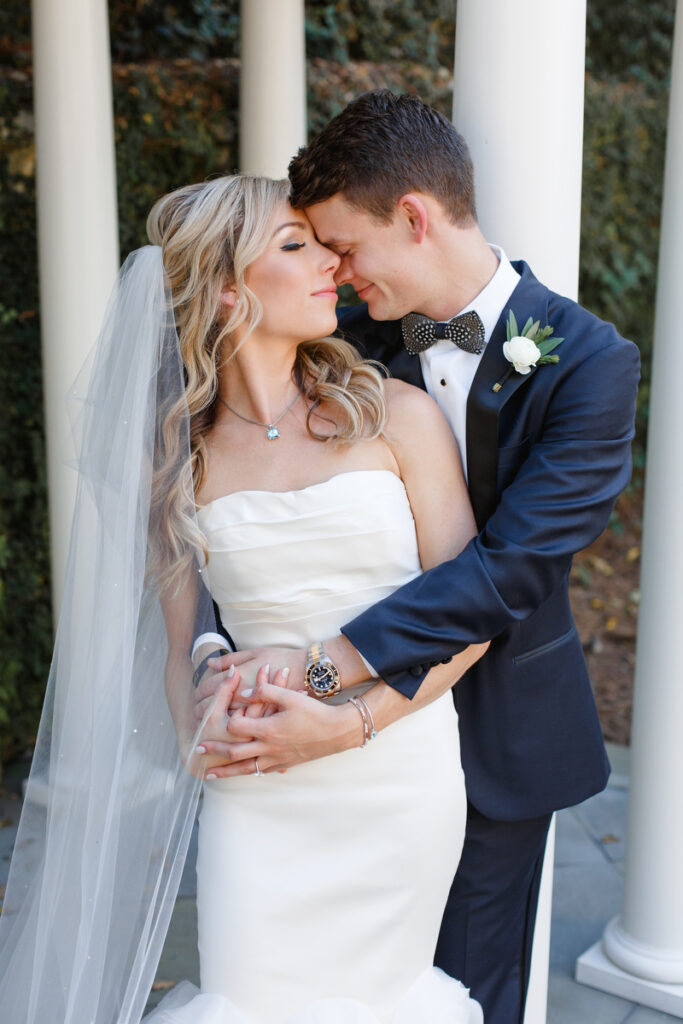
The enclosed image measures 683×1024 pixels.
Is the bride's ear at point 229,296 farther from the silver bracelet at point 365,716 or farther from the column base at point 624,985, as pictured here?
the column base at point 624,985

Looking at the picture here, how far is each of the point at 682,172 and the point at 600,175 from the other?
202 inches

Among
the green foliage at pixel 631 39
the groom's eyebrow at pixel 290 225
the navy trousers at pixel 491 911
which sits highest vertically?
the green foliage at pixel 631 39

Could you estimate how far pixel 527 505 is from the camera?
91.0 inches

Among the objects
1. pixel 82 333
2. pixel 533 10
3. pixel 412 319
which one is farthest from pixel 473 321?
pixel 82 333

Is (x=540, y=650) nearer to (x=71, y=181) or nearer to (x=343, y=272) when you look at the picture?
(x=343, y=272)

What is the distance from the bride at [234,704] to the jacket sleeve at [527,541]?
0.13m

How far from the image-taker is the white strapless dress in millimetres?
2395

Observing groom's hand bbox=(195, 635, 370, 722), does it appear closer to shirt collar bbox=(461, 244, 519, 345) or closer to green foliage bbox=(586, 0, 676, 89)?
shirt collar bbox=(461, 244, 519, 345)

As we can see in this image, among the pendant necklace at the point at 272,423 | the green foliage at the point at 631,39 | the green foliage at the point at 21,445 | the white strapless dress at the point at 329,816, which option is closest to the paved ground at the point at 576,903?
the green foliage at the point at 21,445

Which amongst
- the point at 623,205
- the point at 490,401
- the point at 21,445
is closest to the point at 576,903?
the point at 490,401

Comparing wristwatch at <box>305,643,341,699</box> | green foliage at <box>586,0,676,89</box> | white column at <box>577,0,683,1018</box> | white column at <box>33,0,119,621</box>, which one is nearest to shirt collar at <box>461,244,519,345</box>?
wristwatch at <box>305,643,341,699</box>

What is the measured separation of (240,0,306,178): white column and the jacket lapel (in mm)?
2737

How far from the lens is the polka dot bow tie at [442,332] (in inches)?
101

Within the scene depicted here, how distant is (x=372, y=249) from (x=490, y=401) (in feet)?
1.64
